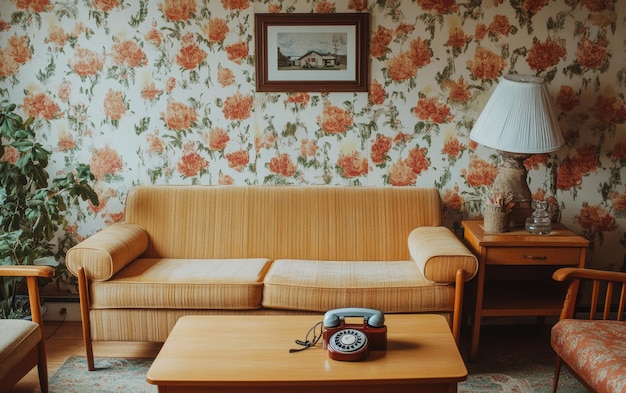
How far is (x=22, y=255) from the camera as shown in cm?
294

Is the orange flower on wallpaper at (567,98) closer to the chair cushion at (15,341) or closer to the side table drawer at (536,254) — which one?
the side table drawer at (536,254)

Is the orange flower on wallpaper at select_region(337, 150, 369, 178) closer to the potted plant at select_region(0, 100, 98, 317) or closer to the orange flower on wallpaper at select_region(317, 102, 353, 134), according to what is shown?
the orange flower on wallpaper at select_region(317, 102, 353, 134)

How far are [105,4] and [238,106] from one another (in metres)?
0.87

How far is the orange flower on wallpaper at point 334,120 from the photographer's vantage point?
11.1 feet

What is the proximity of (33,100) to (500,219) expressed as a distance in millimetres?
2529

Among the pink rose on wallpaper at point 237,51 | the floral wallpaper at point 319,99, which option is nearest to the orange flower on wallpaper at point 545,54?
the floral wallpaper at point 319,99

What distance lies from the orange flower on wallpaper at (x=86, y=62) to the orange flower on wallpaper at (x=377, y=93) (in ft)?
4.77

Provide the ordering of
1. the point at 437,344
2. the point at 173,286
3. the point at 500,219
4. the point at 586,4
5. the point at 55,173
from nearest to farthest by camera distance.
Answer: the point at 437,344, the point at 173,286, the point at 500,219, the point at 586,4, the point at 55,173

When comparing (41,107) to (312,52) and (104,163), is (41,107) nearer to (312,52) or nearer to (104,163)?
(104,163)

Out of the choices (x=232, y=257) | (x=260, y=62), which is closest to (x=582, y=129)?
(x=260, y=62)

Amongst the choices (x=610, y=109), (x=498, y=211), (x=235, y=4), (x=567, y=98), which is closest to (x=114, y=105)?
(x=235, y=4)

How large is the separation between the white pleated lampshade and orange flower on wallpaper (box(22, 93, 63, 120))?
2.29 m

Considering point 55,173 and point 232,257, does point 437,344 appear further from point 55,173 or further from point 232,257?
point 55,173

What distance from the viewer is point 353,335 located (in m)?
2.10
